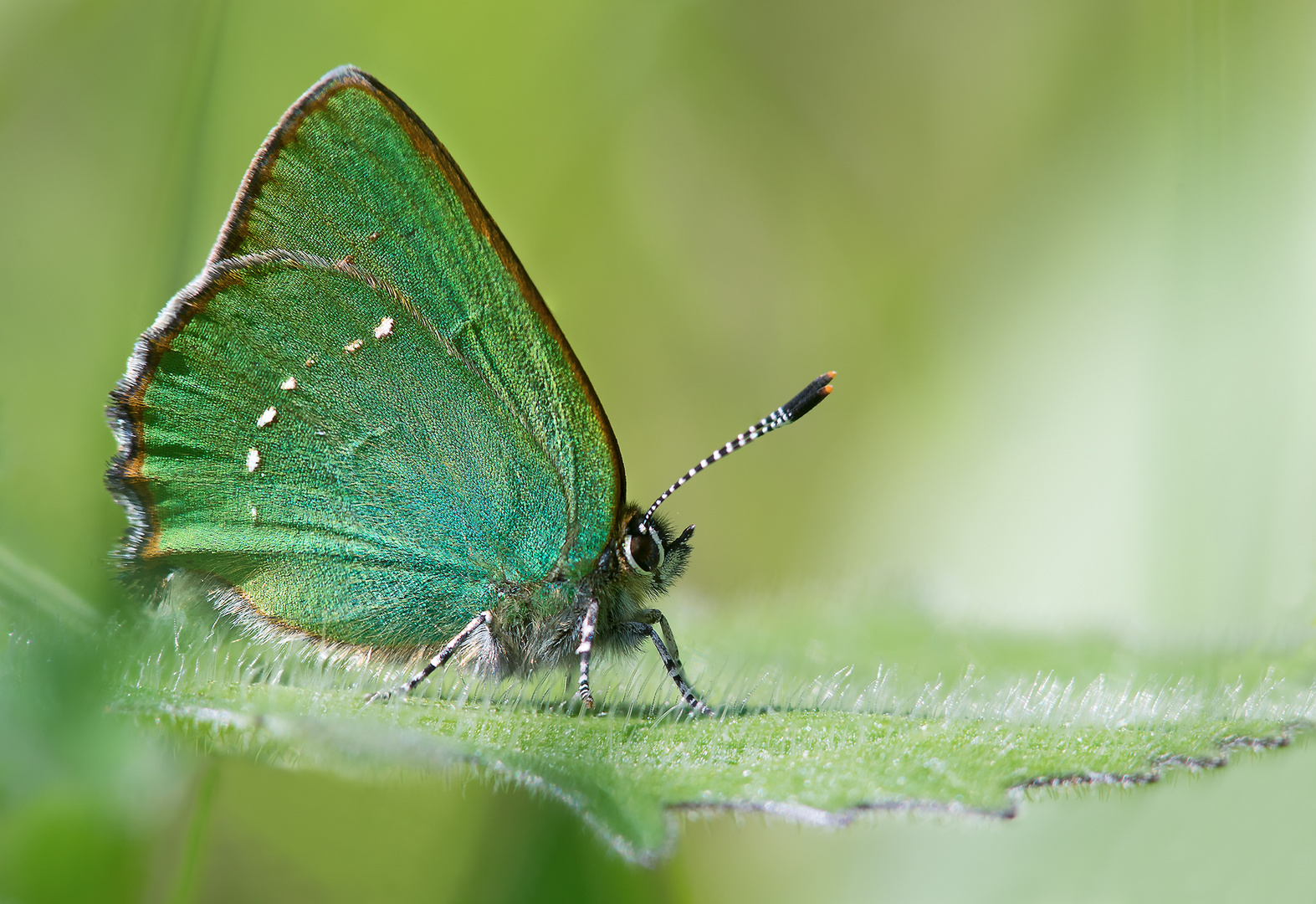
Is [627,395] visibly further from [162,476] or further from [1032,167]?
[162,476]

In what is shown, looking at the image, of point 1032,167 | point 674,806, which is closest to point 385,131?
point 674,806

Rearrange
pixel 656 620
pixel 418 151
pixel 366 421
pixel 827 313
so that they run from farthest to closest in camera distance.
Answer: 1. pixel 827 313
2. pixel 656 620
3. pixel 366 421
4. pixel 418 151

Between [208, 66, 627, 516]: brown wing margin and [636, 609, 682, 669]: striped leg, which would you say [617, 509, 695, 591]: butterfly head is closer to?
[636, 609, 682, 669]: striped leg

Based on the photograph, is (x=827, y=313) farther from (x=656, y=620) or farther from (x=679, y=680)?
(x=679, y=680)

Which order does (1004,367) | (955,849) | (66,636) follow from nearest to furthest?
(66,636), (955,849), (1004,367)

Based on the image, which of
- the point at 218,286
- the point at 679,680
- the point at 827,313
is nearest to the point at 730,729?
the point at 679,680

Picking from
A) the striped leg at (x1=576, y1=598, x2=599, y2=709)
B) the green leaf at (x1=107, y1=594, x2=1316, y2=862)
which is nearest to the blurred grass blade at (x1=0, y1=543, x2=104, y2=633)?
the green leaf at (x1=107, y1=594, x2=1316, y2=862)

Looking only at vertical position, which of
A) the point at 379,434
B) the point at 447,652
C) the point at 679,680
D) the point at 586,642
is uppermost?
the point at 379,434
